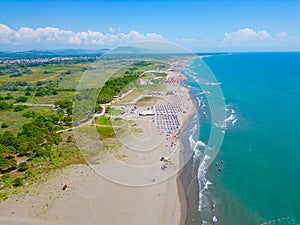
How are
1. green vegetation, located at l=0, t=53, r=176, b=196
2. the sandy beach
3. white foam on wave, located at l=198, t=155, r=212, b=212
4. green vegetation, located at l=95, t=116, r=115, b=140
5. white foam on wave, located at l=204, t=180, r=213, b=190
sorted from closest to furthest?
1. the sandy beach
2. white foam on wave, located at l=198, t=155, r=212, b=212
3. white foam on wave, located at l=204, t=180, r=213, b=190
4. green vegetation, located at l=0, t=53, r=176, b=196
5. green vegetation, located at l=95, t=116, r=115, b=140

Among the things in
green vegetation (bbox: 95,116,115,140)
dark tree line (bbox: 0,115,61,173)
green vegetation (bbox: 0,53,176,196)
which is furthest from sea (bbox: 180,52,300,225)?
dark tree line (bbox: 0,115,61,173)

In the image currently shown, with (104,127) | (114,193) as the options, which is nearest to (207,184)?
(114,193)

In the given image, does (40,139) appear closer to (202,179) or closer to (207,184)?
(202,179)

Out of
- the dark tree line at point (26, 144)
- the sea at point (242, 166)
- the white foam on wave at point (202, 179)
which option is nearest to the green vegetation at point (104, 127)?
the dark tree line at point (26, 144)

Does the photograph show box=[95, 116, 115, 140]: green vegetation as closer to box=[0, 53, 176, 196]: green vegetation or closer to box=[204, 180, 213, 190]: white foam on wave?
box=[0, 53, 176, 196]: green vegetation

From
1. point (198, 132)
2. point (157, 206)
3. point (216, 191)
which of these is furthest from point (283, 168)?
point (157, 206)

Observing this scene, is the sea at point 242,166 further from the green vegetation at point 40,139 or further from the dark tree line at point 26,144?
the dark tree line at point 26,144

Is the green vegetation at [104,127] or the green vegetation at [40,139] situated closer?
the green vegetation at [40,139]

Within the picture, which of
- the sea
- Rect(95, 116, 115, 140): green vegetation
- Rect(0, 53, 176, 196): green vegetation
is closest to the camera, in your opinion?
the sea

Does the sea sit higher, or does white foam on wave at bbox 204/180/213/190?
the sea

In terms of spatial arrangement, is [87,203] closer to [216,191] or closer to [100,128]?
[216,191]
